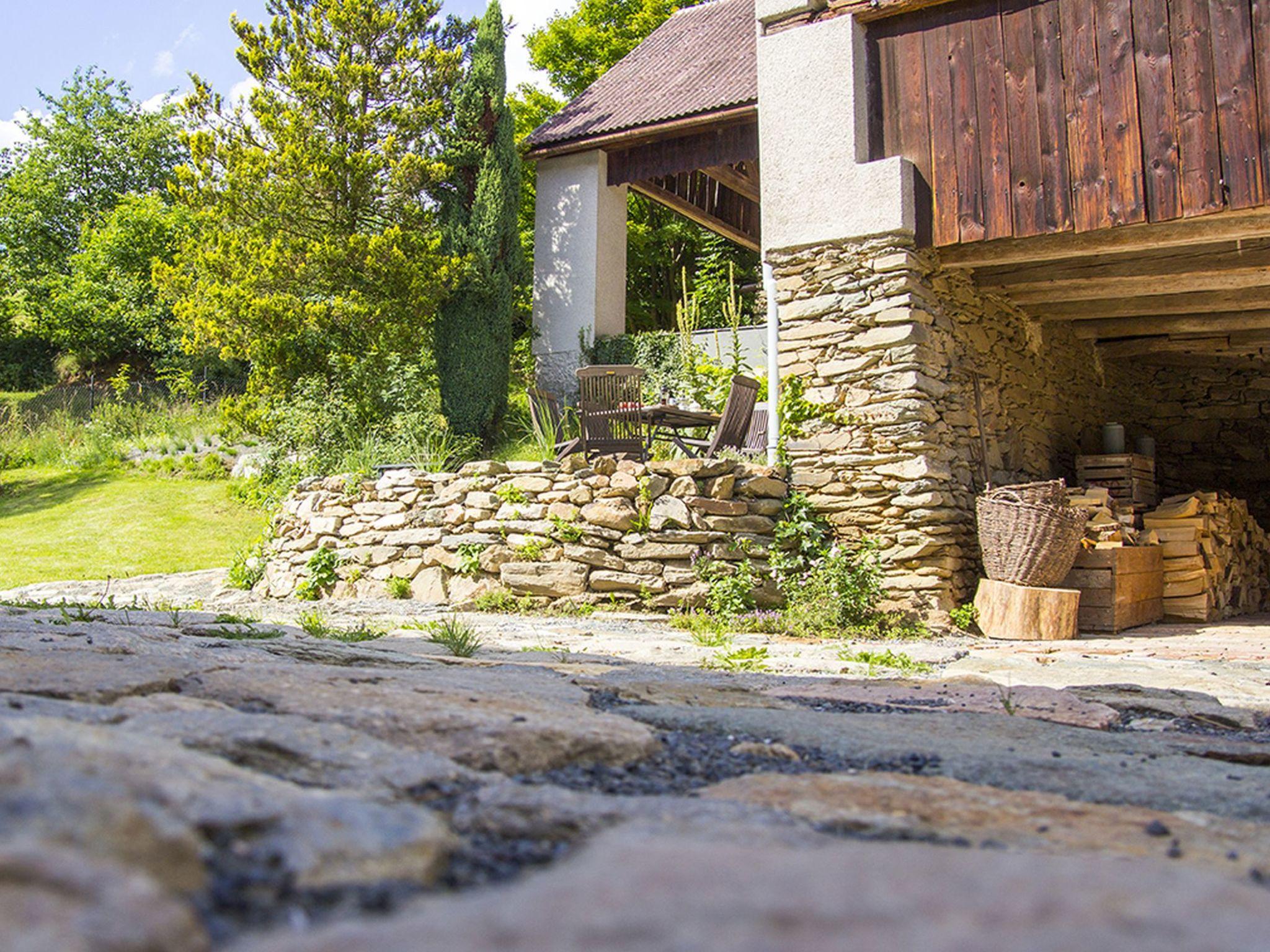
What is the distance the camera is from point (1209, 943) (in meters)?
0.71

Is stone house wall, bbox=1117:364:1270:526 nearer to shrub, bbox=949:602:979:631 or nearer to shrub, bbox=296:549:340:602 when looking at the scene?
shrub, bbox=949:602:979:631

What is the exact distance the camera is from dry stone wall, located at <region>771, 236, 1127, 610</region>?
6.41 m

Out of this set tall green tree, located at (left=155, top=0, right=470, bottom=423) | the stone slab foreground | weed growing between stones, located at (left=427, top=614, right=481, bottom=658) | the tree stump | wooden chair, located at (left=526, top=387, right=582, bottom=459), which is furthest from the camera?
tall green tree, located at (left=155, top=0, right=470, bottom=423)

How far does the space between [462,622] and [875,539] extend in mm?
2701

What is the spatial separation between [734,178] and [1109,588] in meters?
7.77

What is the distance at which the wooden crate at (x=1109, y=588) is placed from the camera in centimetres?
639

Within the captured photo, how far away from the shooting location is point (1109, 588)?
21.0 feet

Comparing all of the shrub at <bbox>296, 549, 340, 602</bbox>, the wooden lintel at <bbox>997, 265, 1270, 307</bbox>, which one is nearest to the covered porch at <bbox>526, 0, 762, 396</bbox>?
the wooden lintel at <bbox>997, 265, 1270, 307</bbox>

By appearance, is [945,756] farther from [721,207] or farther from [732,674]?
[721,207]

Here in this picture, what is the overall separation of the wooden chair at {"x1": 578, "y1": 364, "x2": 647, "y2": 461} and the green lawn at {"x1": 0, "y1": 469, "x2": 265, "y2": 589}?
4.84 m

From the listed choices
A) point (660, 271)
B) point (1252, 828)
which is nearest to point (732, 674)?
point (1252, 828)

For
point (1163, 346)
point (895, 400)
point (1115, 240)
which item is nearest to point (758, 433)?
point (895, 400)

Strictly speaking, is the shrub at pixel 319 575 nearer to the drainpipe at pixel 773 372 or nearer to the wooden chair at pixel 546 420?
the wooden chair at pixel 546 420

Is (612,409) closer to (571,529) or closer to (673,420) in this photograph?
(673,420)
